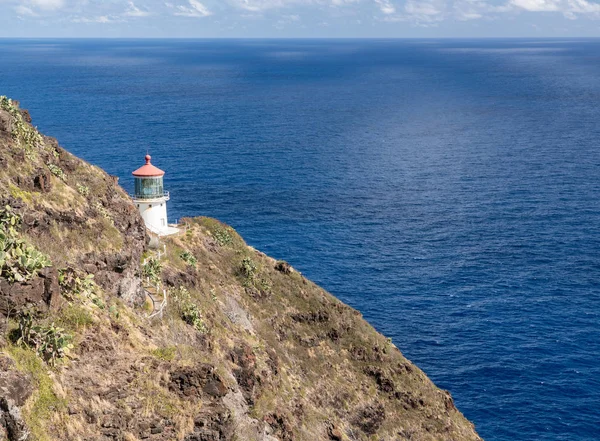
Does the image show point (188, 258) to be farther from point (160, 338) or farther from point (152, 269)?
point (160, 338)

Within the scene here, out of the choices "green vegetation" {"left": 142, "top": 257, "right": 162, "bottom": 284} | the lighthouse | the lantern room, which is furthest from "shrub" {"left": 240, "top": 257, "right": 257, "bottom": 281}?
"green vegetation" {"left": 142, "top": 257, "right": 162, "bottom": 284}

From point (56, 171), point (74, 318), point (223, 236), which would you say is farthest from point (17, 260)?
point (223, 236)

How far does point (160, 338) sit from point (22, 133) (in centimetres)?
1910


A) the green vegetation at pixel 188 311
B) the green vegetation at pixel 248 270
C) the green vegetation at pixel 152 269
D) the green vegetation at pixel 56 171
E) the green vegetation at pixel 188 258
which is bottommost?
the green vegetation at pixel 248 270

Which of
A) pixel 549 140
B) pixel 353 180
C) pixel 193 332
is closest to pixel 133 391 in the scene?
pixel 193 332

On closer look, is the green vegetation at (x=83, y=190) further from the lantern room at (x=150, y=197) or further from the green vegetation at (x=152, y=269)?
the lantern room at (x=150, y=197)

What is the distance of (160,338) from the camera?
39.4 m

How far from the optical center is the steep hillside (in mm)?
30438

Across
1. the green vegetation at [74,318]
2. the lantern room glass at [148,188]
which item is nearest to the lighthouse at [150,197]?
the lantern room glass at [148,188]

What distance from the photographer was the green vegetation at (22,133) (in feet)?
156

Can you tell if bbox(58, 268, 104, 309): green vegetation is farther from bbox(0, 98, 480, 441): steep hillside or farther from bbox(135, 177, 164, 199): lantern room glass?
bbox(135, 177, 164, 199): lantern room glass

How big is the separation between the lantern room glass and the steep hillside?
4034 millimetres

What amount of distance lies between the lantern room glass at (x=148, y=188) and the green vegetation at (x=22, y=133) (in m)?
13.6

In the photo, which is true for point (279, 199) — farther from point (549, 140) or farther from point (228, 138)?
A: point (549, 140)
